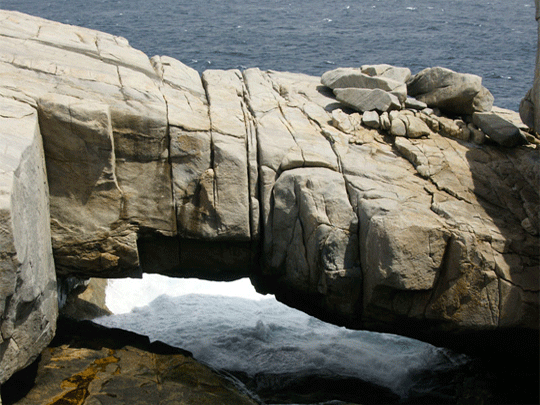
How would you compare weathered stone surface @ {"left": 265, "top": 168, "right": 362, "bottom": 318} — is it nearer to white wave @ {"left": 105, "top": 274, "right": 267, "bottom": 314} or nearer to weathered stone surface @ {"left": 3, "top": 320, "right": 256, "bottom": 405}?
weathered stone surface @ {"left": 3, "top": 320, "right": 256, "bottom": 405}

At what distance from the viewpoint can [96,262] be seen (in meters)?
11.6

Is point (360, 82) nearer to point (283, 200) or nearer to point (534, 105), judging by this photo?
point (534, 105)

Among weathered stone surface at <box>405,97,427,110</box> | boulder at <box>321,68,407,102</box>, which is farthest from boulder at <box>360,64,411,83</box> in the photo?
weathered stone surface at <box>405,97,427,110</box>

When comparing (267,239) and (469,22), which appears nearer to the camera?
(267,239)

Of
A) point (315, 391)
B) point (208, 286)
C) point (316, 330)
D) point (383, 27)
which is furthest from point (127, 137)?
point (383, 27)

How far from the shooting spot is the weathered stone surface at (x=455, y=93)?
44.6 ft

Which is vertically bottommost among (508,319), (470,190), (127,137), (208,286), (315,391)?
(208,286)

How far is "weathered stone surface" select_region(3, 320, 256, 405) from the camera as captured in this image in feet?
33.8

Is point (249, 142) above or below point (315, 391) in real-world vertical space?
above

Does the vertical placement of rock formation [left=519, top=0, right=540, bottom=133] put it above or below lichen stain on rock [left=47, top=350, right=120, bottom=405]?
above

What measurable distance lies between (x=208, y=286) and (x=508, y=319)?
10.0 metres

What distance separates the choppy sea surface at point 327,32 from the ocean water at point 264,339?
15.5 metres

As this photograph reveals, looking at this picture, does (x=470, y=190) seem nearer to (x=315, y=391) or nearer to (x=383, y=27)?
(x=315, y=391)

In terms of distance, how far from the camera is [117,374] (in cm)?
1100
